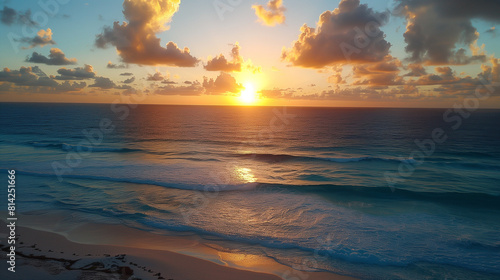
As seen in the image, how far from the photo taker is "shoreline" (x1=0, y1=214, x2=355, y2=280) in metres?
8.26

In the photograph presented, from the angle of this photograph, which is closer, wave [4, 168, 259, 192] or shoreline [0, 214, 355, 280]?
shoreline [0, 214, 355, 280]

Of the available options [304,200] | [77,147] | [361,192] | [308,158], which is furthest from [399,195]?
[77,147]

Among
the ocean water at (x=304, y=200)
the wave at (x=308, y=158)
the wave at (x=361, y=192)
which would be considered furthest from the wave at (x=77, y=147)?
the wave at (x=308, y=158)

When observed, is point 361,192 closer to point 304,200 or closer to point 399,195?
point 399,195

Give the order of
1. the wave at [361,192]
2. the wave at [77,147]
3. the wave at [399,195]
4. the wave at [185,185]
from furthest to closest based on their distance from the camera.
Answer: the wave at [77,147] < the wave at [185,185] < the wave at [361,192] < the wave at [399,195]

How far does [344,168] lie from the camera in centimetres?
2636

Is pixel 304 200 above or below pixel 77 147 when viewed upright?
below

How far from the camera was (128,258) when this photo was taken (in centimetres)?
922

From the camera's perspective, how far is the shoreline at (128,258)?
8.26m

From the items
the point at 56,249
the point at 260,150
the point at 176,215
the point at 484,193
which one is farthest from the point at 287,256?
the point at 260,150

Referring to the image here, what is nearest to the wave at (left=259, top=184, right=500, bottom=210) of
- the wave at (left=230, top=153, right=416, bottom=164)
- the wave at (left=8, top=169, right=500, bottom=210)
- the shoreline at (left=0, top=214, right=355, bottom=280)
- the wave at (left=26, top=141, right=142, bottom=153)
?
the wave at (left=8, top=169, right=500, bottom=210)

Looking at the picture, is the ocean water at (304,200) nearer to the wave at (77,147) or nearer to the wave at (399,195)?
the wave at (399,195)

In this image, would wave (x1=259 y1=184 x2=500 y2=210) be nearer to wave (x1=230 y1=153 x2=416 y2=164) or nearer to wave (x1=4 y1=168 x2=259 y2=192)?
wave (x1=4 y1=168 x2=259 y2=192)

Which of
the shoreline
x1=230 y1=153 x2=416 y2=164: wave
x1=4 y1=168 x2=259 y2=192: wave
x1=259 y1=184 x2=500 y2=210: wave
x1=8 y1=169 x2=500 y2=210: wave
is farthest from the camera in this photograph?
x1=230 y1=153 x2=416 y2=164: wave
